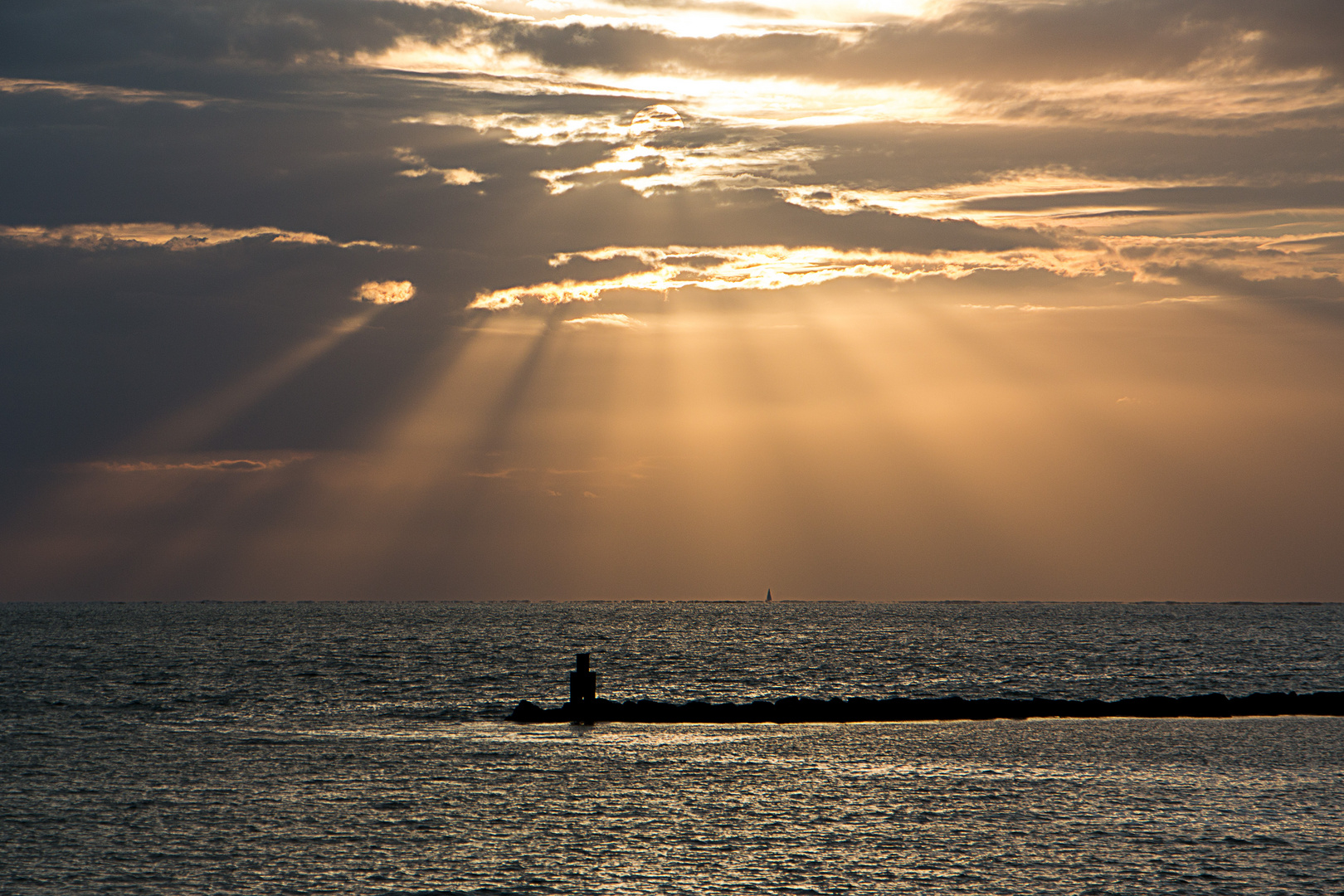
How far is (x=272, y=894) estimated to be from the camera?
2175 cm

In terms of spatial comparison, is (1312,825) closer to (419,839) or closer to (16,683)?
(419,839)

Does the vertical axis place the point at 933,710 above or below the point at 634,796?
above

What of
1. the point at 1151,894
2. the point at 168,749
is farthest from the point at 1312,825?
the point at 168,749

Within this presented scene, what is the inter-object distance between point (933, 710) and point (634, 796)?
68.0 feet

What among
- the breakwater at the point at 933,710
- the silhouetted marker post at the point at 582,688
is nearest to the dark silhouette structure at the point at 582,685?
the silhouetted marker post at the point at 582,688

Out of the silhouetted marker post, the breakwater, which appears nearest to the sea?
the breakwater

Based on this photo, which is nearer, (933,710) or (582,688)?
(933,710)

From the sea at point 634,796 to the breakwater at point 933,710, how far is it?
1.55 metres

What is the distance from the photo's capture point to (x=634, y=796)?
31.1 meters

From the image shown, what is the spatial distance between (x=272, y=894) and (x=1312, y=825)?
21274mm

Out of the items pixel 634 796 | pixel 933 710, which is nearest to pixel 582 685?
pixel 933 710

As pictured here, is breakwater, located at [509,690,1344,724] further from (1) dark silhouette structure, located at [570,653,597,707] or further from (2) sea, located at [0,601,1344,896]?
(2) sea, located at [0,601,1344,896]

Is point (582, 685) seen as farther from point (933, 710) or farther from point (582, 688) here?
point (933, 710)

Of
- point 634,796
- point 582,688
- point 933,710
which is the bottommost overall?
point 634,796
